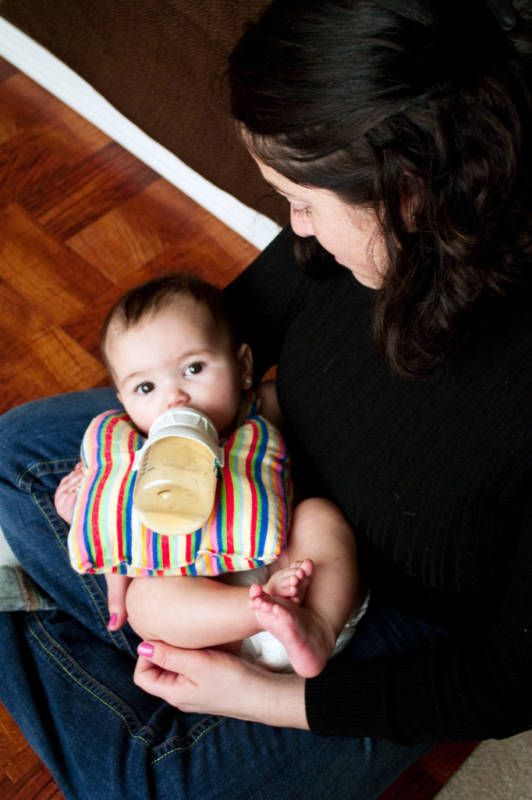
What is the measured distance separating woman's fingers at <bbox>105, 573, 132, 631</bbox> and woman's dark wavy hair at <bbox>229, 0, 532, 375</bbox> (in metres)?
0.50

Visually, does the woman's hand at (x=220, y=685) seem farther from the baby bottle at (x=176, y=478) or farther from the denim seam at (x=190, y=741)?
the baby bottle at (x=176, y=478)

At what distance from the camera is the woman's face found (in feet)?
2.42

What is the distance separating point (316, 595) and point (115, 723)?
0.87 feet

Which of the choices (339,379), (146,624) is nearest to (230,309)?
(339,379)

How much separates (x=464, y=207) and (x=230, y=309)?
0.47 meters

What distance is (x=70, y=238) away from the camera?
1764 millimetres

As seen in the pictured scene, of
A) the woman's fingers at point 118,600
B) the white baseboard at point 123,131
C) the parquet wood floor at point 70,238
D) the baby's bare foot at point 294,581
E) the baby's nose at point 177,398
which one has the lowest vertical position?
the parquet wood floor at point 70,238

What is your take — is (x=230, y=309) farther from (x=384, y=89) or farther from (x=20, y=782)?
(x=20, y=782)

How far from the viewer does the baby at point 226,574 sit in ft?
2.90

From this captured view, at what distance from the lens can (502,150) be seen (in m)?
0.66

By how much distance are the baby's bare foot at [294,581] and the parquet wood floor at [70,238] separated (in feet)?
2.57

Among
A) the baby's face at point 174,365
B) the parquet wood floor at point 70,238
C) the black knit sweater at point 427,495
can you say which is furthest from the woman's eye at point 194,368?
the parquet wood floor at point 70,238

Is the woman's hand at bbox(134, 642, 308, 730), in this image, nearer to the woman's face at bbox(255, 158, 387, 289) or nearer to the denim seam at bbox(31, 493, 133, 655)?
the denim seam at bbox(31, 493, 133, 655)

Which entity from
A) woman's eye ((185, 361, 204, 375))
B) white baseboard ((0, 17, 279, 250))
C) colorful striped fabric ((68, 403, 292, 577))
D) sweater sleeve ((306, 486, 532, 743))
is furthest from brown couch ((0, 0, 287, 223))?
sweater sleeve ((306, 486, 532, 743))
